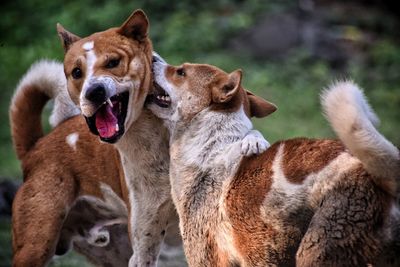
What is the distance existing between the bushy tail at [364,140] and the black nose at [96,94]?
4.58 feet

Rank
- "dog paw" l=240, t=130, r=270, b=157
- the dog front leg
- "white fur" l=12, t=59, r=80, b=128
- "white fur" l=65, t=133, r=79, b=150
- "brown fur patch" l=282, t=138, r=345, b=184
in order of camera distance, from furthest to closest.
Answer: "white fur" l=12, t=59, r=80, b=128, "white fur" l=65, t=133, r=79, b=150, the dog front leg, "dog paw" l=240, t=130, r=270, b=157, "brown fur patch" l=282, t=138, r=345, b=184

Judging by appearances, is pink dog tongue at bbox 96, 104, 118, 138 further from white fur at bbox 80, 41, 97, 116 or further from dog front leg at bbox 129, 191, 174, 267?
dog front leg at bbox 129, 191, 174, 267

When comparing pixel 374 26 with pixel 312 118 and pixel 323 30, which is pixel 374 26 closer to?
pixel 323 30

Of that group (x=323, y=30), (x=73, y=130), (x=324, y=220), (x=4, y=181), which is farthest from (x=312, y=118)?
(x=324, y=220)

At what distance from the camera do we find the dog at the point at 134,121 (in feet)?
18.9

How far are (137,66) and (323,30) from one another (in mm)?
7795

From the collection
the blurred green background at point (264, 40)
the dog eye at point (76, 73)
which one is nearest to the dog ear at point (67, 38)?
the dog eye at point (76, 73)

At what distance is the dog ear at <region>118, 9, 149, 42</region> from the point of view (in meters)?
6.02

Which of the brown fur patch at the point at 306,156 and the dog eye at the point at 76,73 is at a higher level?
the brown fur patch at the point at 306,156

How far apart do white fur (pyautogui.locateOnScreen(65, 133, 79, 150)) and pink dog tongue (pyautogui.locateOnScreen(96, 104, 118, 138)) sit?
80cm

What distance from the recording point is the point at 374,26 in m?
13.8

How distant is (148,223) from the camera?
598 centimetres

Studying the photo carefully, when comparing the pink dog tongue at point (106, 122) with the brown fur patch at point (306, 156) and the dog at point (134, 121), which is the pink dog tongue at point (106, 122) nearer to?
the dog at point (134, 121)

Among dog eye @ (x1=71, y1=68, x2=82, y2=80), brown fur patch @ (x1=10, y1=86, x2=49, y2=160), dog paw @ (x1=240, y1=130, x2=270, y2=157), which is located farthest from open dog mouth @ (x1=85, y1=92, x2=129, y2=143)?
brown fur patch @ (x1=10, y1=86, x2=49, y2=160)
